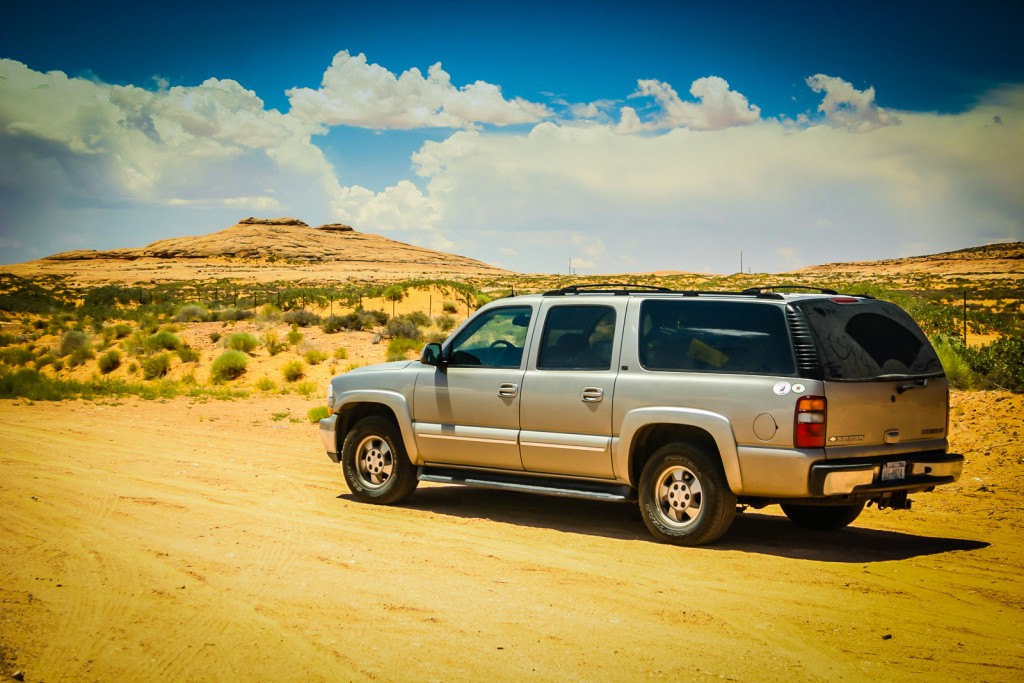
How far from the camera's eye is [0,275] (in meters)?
89.9

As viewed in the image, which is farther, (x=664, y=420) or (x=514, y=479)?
(x=514, y=479)

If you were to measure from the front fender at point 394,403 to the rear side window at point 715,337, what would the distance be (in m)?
2.62

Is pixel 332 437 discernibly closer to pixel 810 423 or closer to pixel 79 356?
pixel 810 423

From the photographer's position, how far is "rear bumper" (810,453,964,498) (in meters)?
7.17

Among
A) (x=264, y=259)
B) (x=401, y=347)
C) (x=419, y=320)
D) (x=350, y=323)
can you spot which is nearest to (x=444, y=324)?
(x=419, y=320)

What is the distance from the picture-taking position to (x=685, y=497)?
792cm

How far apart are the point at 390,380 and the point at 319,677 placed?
4950 millimetres

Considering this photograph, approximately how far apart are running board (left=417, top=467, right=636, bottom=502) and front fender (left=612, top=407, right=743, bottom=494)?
196 mm

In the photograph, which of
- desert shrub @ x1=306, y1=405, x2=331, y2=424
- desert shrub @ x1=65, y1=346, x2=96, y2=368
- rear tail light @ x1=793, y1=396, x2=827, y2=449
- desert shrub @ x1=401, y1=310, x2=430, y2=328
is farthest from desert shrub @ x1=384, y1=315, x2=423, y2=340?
rear tail light @ x1=793, y1=396, x2=827, y2=449

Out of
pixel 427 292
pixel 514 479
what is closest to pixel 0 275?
pixel 427 292

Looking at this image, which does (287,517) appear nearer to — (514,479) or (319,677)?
(514,479)

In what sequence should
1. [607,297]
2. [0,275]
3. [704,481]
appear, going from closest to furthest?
[704,481], [607,297], [0,275]

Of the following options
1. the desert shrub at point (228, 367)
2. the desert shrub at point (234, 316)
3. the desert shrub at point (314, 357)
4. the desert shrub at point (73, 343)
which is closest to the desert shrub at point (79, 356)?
the desert shrub at point (73, 343)

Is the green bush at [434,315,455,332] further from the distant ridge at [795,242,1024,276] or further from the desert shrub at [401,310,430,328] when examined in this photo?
the distant ridge at [795,242,1024,276]
